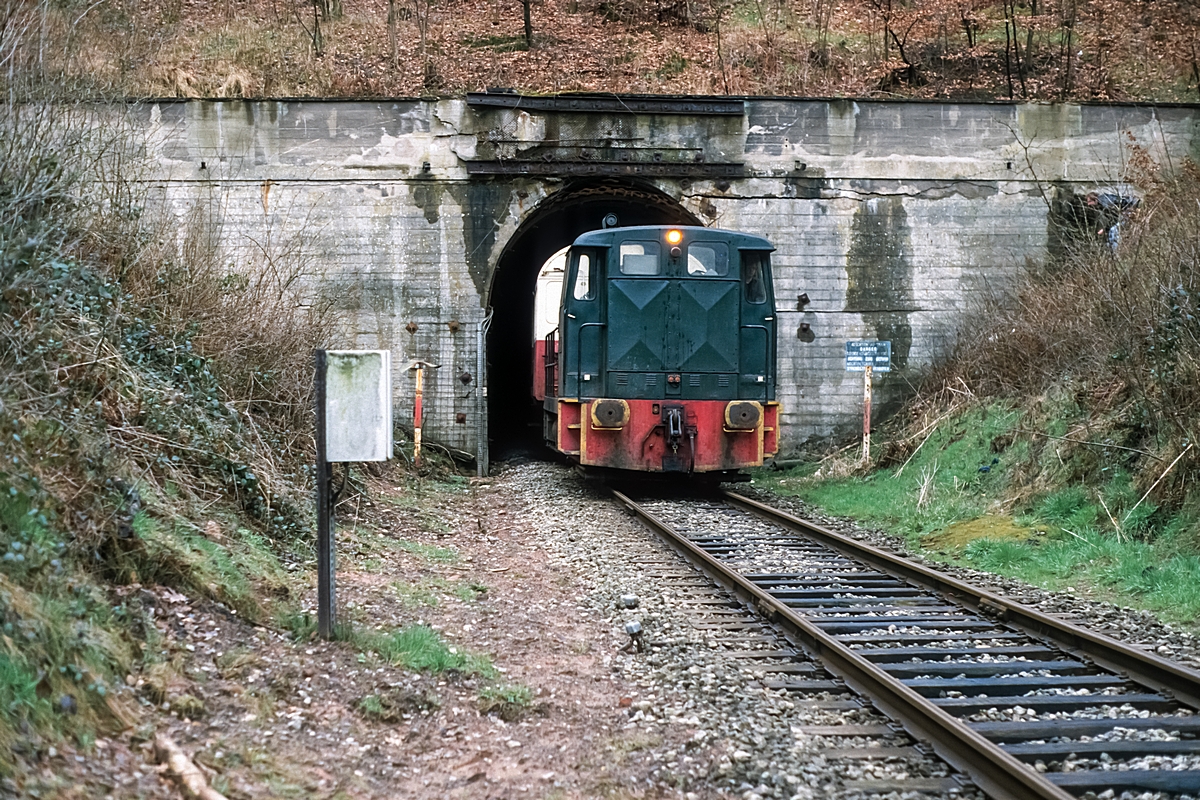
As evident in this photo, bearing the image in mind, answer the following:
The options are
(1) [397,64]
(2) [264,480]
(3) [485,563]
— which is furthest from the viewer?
(1) [397,64]

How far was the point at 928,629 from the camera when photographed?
6.64 meters

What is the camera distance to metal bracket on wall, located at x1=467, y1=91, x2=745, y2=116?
15820 millimetres

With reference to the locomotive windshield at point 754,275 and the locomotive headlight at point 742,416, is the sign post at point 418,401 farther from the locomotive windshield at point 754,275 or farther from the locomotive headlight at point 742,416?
the locomotive windshield at point 754,275

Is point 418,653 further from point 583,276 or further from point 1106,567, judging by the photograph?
point 583,276

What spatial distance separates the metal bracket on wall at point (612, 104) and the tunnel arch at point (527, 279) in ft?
3.84

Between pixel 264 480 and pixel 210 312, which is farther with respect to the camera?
pixel 210 312

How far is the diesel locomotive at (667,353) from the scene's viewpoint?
492 inches

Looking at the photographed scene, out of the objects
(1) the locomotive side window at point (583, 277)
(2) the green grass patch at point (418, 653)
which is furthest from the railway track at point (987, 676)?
(1) the locomotive side window at point (583, 277)

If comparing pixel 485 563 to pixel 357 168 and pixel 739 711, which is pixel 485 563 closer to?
pixel 739 711

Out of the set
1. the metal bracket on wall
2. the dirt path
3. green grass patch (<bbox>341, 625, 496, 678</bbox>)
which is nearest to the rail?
the dirt path

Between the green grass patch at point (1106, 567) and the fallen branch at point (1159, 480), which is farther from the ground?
the fallen branch at point (1159, 480)

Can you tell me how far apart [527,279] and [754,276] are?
13398 millimetres

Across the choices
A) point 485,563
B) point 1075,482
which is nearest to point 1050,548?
point 1075,482

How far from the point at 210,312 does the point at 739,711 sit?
598 centimetres
